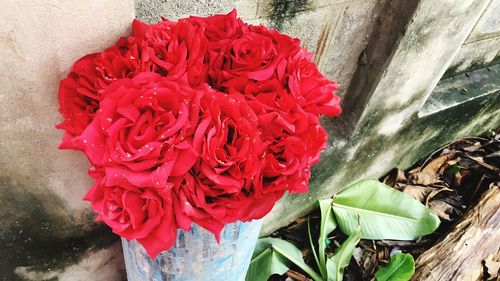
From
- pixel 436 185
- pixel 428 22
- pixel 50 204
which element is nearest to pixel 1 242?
pixel 50 204

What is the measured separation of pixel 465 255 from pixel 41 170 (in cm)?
198

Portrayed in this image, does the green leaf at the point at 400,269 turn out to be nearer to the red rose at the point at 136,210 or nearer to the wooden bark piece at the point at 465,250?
the wooden bark piece at the point at 465,250

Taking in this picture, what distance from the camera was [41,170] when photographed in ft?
4.63

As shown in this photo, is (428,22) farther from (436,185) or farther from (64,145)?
(64,145)

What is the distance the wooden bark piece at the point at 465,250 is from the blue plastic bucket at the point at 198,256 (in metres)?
1.17

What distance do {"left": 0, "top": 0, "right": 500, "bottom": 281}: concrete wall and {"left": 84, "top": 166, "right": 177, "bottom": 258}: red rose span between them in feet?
1.21

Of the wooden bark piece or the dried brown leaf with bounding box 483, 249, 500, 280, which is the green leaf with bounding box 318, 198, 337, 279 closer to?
the wooden bark piece

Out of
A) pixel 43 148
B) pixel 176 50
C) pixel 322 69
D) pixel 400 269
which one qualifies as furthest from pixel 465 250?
pixel 43 148

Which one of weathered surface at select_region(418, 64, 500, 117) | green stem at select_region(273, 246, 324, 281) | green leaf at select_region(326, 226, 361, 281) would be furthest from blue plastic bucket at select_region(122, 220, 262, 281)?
weathered surface at select_region(418, 64, 500, 117)

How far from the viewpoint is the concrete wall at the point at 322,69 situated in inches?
46.4

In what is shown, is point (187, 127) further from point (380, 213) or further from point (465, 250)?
point (465, 250)

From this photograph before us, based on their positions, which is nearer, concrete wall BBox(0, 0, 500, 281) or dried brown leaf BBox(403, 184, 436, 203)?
concrete wall BBox(0, 0, 500, 281)

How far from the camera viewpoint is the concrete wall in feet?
3.87

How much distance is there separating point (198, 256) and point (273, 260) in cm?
96
